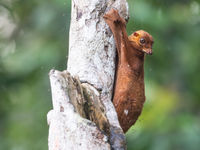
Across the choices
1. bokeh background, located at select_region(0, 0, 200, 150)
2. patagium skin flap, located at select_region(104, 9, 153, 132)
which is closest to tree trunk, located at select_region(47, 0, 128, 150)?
patagium skin flap, located at select_region(104, 9, 153, 132)

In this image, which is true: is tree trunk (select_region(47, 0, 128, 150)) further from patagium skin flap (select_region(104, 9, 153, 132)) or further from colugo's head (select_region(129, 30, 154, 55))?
colugo's head (select_region(129, 30, 154, 55))

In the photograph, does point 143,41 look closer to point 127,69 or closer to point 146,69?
point 127,69

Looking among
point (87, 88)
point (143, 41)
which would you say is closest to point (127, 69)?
point (143, 41)

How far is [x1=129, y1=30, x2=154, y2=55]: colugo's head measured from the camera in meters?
5.66

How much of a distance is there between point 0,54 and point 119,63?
5713mm

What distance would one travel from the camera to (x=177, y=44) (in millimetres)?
12148

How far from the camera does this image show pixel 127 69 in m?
5.66

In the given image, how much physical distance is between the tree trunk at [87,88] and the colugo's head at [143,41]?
0.20 metres

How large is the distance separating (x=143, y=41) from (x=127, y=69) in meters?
0.28

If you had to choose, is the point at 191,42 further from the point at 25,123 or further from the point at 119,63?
the point at 119,63

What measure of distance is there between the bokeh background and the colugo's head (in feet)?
12.5

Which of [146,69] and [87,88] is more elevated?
[87,88]

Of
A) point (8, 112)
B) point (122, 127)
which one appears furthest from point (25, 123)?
point (122, 127)

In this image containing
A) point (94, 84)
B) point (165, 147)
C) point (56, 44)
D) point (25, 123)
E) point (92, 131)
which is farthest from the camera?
point (25, 123)
